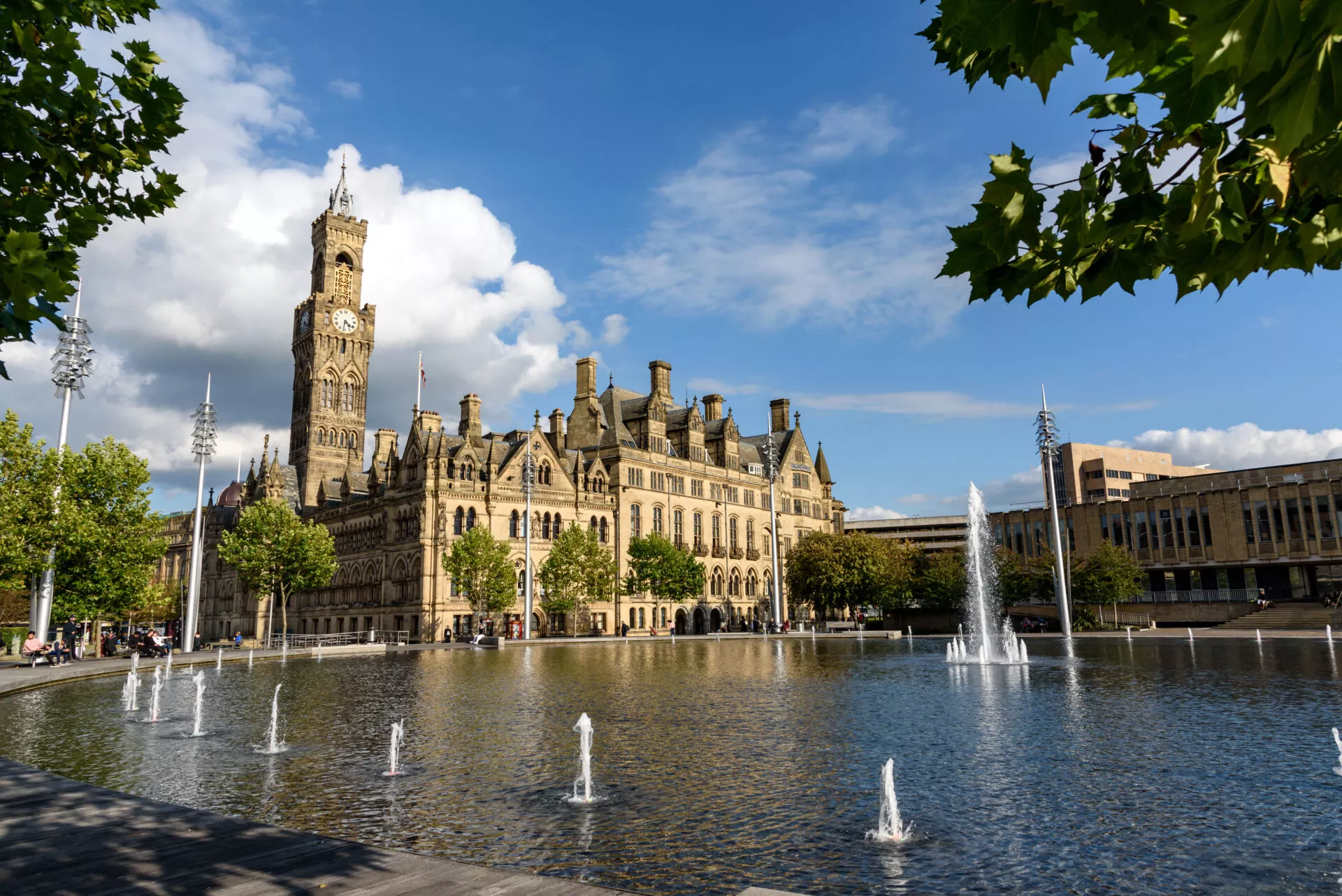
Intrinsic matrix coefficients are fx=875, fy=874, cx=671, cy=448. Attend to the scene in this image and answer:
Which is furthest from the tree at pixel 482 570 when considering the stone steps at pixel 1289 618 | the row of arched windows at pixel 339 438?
the stone steps at pixel 1289 618

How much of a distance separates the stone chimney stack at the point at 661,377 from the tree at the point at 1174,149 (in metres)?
86.6

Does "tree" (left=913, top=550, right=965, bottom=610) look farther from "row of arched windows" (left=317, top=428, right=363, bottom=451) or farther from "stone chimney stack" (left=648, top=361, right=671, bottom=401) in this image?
"row of arched windows" (left=317, top=428, right=363, bottom=451)

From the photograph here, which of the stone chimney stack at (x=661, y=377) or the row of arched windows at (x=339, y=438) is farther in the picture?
the row of arched windows at (x=339, y=438)

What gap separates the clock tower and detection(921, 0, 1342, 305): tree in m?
102

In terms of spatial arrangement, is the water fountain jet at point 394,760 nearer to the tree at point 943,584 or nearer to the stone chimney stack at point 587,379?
the tree at point 943,584

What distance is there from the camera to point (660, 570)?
252ft

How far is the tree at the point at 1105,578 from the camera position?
213 ft

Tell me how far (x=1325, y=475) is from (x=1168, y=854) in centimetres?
8855

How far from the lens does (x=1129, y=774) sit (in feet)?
44.1

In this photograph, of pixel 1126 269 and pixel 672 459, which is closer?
pixel 1126 269

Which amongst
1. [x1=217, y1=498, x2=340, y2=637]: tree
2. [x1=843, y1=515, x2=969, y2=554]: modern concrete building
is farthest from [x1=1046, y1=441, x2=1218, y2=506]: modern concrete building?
[x1=217, y1=498, x2=340, y2=637]: tree

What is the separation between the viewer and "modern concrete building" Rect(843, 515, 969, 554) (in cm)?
17338

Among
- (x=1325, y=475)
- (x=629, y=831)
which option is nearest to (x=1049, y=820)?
(x=629, y=831)

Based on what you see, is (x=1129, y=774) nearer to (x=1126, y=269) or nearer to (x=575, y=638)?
(x=1126, y=269)
